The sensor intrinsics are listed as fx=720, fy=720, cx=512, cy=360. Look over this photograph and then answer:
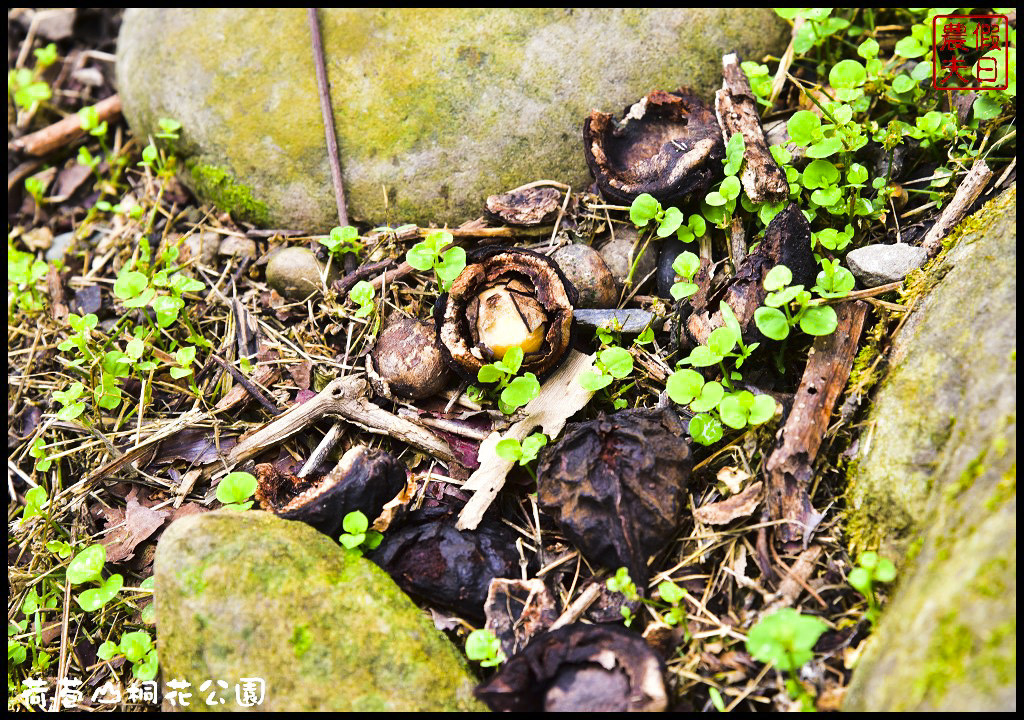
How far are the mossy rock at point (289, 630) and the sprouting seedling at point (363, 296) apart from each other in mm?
944

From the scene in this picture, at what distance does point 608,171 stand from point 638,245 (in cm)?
31

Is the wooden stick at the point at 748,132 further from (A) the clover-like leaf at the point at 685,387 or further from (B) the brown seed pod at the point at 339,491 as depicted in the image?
(B) the brown seed pod at the point at 339,491

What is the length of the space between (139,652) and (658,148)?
254 cm

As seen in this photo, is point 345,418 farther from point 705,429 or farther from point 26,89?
point 26,89

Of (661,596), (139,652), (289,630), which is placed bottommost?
(139,652)

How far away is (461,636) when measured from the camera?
2.18 meters

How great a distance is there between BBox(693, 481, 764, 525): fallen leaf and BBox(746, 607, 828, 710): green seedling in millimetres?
A: 392

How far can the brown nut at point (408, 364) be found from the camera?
8.29ft

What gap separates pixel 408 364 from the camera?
8.30 feet

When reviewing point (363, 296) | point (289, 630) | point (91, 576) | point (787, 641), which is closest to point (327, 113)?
point (363, 296)

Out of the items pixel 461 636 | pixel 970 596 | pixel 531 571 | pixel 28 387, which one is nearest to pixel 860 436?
pixel 970 596

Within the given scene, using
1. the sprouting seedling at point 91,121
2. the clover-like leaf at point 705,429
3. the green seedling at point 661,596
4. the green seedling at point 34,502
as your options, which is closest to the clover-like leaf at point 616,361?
the clover-like leaf at point 705,429

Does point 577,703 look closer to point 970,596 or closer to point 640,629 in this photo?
point 640,629

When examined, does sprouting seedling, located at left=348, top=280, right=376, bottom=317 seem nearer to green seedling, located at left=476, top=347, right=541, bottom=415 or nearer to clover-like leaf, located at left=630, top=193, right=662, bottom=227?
green seedling, located at left=476, top=347, right=541, bottom=415
